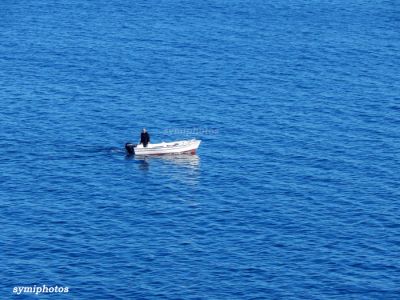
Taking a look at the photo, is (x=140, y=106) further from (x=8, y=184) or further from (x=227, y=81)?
(x=8, y=184)

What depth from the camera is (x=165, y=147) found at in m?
149

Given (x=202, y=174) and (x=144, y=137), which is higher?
(x=144, y=137)

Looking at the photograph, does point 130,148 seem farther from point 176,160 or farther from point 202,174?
point 202,174

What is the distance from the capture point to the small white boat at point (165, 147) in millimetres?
149000

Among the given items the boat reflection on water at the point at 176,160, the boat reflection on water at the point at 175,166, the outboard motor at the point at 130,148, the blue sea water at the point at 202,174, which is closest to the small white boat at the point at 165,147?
the outboard motor at the point at 130,148

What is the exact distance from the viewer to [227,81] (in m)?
181

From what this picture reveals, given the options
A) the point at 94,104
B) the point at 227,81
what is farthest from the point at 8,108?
the point at 227,81

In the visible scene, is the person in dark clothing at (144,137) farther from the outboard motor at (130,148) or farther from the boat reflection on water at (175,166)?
the boat reflection on water at (175,166)

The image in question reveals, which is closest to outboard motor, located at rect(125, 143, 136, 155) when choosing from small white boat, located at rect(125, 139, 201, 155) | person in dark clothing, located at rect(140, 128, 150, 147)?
small white boat, located at rect(125, 139, 201, 155)

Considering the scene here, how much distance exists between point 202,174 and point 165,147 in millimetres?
8403

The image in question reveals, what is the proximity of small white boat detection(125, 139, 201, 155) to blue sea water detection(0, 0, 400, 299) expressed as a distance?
1473 millimetres

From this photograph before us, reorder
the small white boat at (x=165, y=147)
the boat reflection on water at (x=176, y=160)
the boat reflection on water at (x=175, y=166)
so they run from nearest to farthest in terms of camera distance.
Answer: the boat reflection on water at (x=175, y=166)
the boat reflection on water at (x=176, y=160)
the small white boat at (x=165, y=147)

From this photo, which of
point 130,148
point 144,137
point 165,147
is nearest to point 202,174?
point 165,147

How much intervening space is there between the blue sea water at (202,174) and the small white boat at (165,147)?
1473 millimetres
